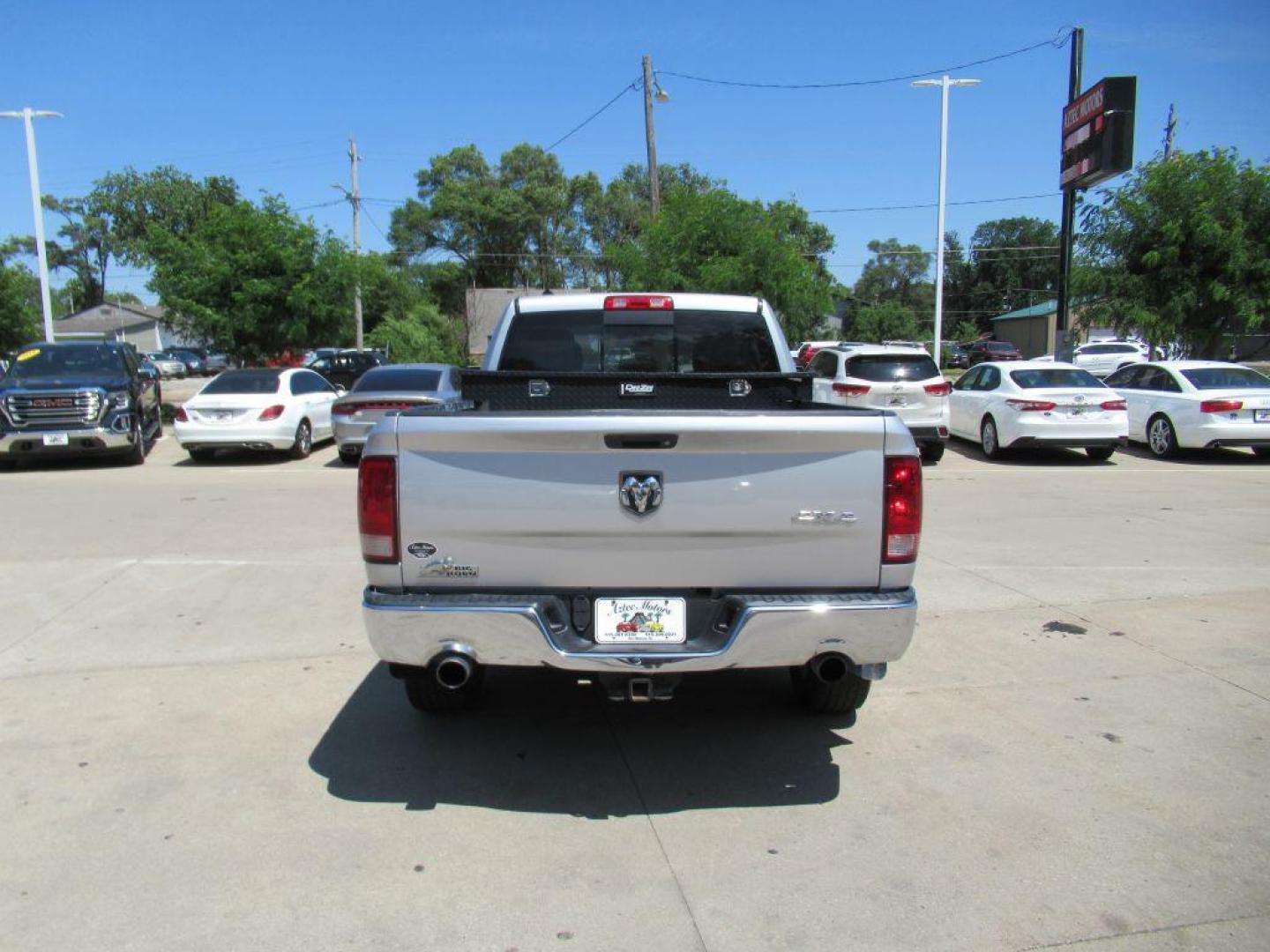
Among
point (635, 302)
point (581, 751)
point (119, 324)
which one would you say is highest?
point (119, 324)

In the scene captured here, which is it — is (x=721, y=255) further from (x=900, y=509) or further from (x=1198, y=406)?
(x=900, y=509)

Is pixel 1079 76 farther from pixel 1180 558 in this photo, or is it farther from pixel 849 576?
Answer: pixel 849 576

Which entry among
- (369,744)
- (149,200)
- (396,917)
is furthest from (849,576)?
(149,200)

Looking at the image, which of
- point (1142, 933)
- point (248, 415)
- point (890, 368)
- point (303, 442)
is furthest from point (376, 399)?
point (1142, 933)

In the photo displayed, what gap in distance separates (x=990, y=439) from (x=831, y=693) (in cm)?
1176

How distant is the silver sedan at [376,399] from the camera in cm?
1372

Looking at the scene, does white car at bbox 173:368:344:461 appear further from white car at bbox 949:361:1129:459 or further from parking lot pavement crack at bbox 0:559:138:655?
white car at bbox 949:361:1129:459

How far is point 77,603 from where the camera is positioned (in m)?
6.78

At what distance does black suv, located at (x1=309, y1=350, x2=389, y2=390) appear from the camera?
23.5 meters

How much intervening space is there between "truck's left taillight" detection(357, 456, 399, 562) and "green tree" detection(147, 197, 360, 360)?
17651 mm

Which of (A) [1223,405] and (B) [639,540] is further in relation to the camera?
(A) [1223,405]

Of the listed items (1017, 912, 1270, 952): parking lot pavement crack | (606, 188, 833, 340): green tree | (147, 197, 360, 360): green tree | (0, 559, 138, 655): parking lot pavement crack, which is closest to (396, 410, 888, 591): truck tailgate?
(1017, 912, 1270, 952): parking lot pavement crack

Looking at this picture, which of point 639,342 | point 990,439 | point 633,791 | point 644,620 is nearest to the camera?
point 644,620

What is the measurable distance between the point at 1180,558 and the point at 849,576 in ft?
19.1
